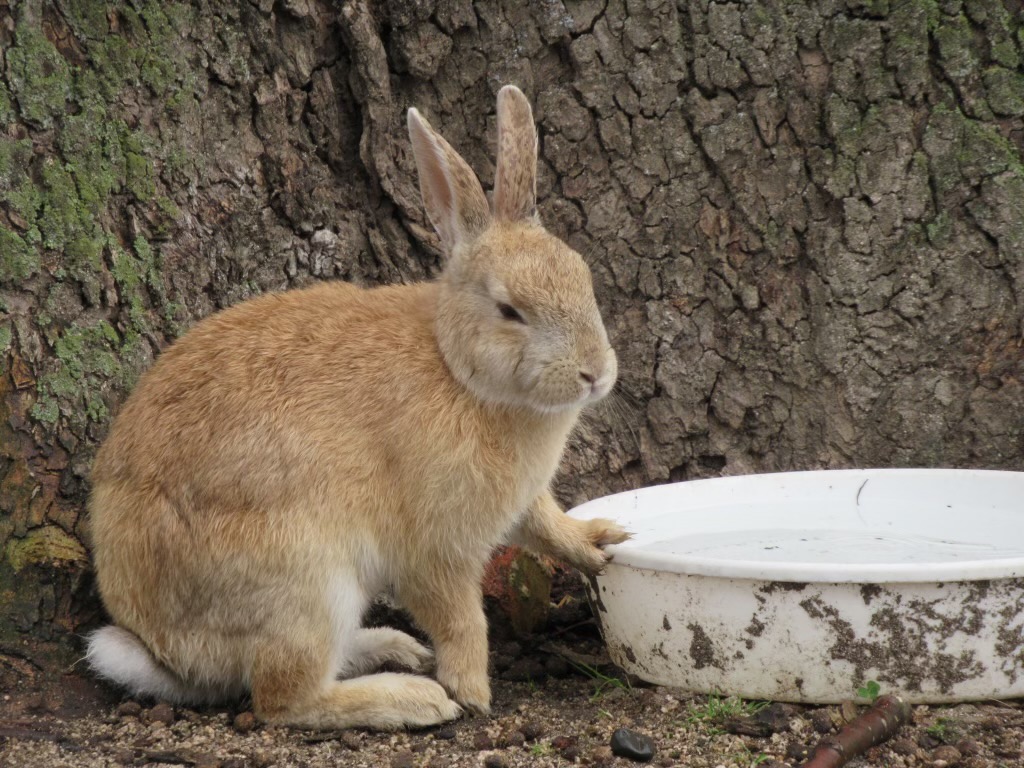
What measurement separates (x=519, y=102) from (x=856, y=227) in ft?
4.76

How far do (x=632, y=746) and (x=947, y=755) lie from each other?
0.82 metres

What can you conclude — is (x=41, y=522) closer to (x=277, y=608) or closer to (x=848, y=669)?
(x=277, y=608)

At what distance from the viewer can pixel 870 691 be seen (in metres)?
3.33

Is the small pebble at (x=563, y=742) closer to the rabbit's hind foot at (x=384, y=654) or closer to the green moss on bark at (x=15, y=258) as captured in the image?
the rabbit's hind foot at (x=384, y=654)

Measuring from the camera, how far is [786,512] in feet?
14.1

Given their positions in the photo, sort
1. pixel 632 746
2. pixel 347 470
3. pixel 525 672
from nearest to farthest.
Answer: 1. pixel 632 746
2. pixel 347 470
3. pixel 525 672

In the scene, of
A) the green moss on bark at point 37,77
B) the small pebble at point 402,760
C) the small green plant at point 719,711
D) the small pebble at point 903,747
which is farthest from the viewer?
the green moss on bark at point 37,77

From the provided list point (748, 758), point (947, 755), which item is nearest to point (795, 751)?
point (748, 758)

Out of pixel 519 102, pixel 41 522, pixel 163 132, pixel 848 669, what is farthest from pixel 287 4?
pixel 848 669

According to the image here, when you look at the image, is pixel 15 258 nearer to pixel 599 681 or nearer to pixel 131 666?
pixel 131 666

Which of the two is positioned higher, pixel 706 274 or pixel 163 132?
pixel 163 132

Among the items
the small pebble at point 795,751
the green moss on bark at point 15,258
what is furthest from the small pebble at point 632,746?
the green moss on bark at point 15,258

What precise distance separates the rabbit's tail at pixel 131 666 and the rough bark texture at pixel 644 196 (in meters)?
0.30

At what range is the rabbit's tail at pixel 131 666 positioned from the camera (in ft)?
12.0
